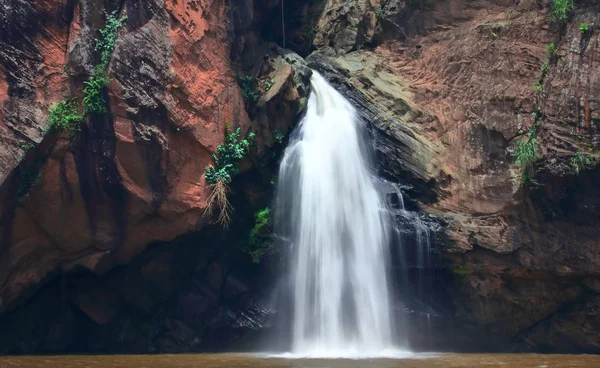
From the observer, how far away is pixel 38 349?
605 inches

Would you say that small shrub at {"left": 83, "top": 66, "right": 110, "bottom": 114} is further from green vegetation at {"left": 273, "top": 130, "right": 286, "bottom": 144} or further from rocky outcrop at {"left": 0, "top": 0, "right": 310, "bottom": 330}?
green vegetation at {"left": 273, "top": 130, "right": 286, "bottom": 144}

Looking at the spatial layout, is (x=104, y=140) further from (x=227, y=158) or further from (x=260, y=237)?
(x=260, y=237)

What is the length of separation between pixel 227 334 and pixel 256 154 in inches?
202

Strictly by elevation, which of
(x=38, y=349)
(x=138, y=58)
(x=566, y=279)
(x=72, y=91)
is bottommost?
(x=38, y=349)

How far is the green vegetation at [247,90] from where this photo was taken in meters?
16.8

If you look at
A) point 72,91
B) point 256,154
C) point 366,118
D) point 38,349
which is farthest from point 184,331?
point 366,118

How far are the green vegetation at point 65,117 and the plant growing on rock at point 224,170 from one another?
11.0 feet

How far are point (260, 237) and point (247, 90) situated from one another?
14.1ft

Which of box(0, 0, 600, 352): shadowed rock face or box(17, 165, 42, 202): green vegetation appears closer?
box(17, 165, 42, 202): green vegetation

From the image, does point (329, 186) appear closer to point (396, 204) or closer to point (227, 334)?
point (396, 204)

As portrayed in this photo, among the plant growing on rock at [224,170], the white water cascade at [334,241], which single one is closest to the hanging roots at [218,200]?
the plant growing on rock at [224,170]

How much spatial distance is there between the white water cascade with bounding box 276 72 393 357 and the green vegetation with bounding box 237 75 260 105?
1888mm

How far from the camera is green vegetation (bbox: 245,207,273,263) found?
16422mm

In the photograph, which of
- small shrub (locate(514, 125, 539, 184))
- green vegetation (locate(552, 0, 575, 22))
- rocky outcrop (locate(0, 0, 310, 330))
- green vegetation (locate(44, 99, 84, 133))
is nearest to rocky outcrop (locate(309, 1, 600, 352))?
small shrub (locate(514, 125, 539, 184))
